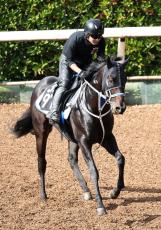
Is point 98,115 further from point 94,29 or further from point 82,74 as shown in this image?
point 94,29

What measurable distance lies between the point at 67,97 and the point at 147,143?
3113 millimetres

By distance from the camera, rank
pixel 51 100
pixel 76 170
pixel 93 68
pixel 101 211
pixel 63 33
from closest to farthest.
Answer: pixel 101 211, pixel 93 68, pixel 51 100, pixel 76 170, pixel 63 33

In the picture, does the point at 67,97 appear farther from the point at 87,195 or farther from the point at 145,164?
the point at 145,164

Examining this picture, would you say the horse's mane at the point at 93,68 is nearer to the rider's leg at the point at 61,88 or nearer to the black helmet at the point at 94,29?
the black helmet at the point at 94,29

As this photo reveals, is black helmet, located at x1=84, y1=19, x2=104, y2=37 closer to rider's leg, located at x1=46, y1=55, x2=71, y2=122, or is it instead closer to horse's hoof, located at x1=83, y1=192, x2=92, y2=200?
rider's leg, located at x1=46, y1=55, x2=71, y2=122

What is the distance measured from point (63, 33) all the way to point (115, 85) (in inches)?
201

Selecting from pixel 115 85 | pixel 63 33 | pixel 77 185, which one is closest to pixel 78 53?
pixel 115 85

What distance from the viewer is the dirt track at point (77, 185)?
310 inches

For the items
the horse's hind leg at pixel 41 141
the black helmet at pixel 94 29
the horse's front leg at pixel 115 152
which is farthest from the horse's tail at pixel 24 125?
the black helmet at pixel 94 29

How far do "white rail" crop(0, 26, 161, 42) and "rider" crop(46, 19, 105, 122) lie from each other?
12.6 feet

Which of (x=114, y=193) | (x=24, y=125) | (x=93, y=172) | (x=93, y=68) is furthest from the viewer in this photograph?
(x=24, y=125)

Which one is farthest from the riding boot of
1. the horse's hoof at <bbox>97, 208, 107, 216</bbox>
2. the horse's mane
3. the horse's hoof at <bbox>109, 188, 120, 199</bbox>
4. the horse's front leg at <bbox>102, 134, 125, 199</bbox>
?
the horse's hoof at <bbox>97, 208, 107, 216</bbox>

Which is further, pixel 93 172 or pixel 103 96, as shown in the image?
pixel 93 172

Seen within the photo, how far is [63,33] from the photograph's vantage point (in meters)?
12.9
